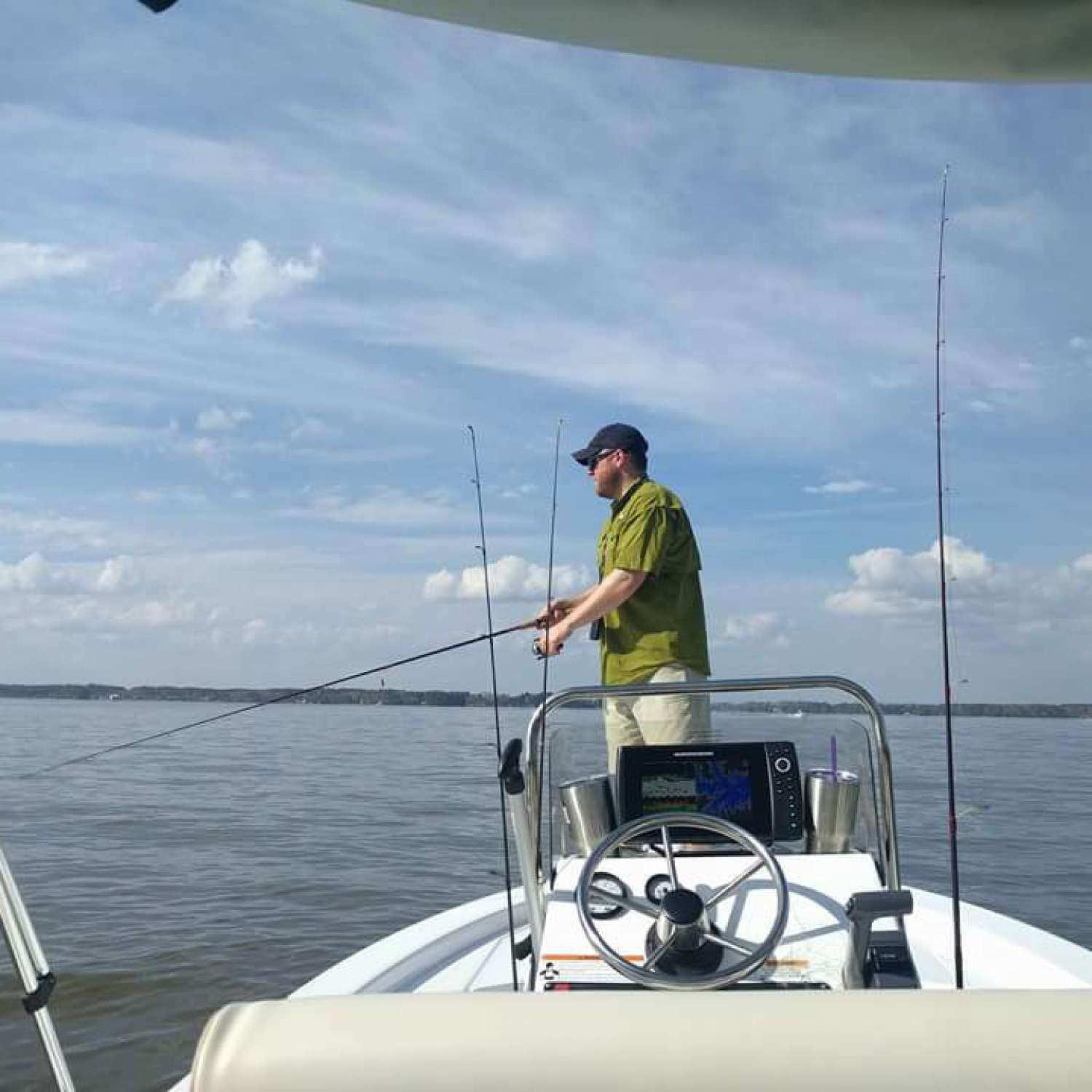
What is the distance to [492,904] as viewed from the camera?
447cm

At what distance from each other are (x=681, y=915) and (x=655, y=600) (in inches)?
61.0

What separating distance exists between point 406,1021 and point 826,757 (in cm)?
228

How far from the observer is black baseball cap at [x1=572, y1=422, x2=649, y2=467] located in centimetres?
431

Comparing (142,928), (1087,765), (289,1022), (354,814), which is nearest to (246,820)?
(354,814)

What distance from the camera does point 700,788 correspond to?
10.7ft

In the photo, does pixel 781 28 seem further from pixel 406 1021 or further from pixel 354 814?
pixel 354 814

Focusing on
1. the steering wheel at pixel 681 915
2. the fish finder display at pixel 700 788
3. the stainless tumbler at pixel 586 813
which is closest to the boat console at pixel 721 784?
the fish finder display at pixel 700 788

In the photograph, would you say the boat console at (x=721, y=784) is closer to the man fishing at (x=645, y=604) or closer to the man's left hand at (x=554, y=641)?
the man fishing at (x=645, y=604)

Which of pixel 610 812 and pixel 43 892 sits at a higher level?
pixel 610 812

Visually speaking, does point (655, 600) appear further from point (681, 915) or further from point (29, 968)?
point (29, 968)

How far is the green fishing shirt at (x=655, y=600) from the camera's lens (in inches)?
160

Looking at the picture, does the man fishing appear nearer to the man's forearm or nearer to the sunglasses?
the man's forearm

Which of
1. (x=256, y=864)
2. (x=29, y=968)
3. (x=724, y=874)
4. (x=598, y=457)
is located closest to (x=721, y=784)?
(x=724, y=874)

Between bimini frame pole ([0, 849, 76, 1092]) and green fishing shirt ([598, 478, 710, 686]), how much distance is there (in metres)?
2.25
